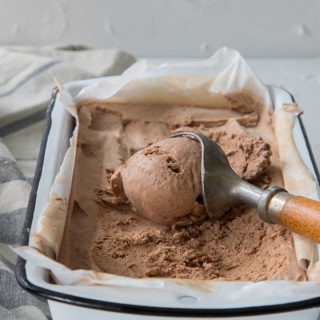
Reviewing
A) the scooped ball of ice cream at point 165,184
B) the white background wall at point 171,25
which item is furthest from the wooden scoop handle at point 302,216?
the white background wall at point 171,25

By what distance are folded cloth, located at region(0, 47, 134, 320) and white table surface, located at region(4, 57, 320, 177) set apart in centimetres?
4

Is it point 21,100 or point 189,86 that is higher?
point 189,86

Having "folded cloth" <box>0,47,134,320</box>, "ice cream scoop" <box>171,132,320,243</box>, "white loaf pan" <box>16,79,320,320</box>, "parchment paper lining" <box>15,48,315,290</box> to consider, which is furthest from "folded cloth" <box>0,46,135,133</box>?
"white loaf pan" <box>16,79,320,320</box>

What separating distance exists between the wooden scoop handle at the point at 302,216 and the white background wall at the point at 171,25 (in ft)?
2.66

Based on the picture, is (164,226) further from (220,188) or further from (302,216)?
(302,216)

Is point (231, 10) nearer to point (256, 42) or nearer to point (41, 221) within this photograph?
point (256, 42)

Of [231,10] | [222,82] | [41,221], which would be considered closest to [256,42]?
[231,10]

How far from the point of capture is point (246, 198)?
1.00 meters

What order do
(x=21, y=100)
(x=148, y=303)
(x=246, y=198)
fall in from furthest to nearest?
(x=21, y=100) < (x=246, y=198) < (x=148, y=303)

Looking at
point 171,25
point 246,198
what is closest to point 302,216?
point 246,198

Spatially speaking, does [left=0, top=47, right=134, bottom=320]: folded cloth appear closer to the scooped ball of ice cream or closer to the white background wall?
the white background wall

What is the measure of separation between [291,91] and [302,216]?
70cm

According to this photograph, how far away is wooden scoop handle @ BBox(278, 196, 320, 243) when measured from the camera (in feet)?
2.97

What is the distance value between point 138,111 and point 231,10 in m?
0.52
